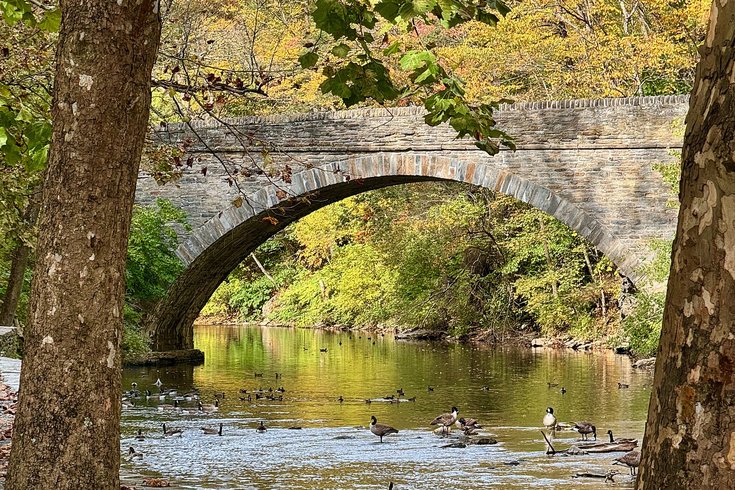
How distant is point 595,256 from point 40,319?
2214 centimetres

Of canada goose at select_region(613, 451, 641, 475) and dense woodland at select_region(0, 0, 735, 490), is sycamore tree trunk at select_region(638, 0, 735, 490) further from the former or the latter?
canada goose at select_region(613, 451, 641, 475)

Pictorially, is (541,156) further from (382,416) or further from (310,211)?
(382,416)

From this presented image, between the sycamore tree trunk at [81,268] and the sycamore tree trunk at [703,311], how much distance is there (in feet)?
7.25

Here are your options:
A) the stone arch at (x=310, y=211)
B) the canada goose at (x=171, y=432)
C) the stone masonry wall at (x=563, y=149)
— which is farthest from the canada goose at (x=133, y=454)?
the stone masonry wall at (x=563, y=149)

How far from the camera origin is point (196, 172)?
66.5 ft

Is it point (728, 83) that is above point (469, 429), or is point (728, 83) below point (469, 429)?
above

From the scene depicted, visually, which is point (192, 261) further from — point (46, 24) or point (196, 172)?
point (46, 24)

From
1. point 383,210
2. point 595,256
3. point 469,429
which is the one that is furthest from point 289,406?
point 383,210

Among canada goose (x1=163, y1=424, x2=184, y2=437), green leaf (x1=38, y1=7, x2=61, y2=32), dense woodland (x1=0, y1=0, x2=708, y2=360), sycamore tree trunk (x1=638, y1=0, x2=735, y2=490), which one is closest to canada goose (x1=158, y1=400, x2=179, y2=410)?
canada goose (x1=163, y1=424, x2=184, y2=437)

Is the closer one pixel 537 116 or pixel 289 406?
pixel 289 406

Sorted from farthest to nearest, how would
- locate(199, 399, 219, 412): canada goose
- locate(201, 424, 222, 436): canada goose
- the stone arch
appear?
the stone arch
locate(199, 399, 219, 412): canada goose
locate(201, 424, 222, 436): canada goose

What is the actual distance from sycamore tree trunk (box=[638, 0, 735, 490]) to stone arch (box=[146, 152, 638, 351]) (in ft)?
46.2

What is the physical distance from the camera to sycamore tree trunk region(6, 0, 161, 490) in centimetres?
416

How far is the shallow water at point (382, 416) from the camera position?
9016mm
